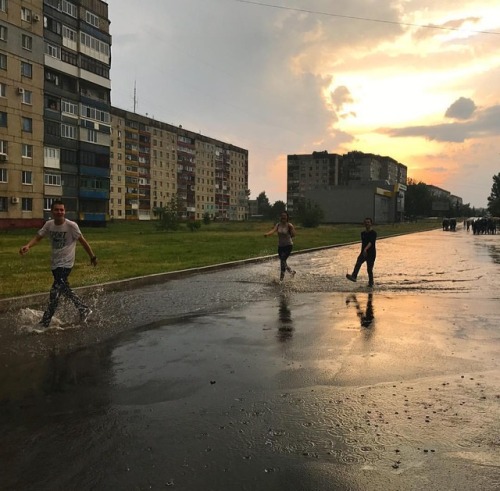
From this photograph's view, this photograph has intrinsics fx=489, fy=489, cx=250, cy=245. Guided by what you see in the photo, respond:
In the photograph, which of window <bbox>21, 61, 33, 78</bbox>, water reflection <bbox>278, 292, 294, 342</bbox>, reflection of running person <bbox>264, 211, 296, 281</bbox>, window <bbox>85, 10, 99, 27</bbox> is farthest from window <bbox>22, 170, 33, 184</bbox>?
water reflection <bbox>278, 292, 294, 342</bbox>

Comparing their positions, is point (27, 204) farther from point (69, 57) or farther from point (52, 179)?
point (69, 57)

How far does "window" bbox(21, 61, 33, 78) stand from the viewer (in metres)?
45.2

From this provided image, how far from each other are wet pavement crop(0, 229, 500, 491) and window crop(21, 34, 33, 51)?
44629mm

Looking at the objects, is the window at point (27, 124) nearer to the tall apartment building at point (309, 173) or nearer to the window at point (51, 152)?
the window at point (51, 152)

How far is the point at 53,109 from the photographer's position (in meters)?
49.5

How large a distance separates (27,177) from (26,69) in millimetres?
10013

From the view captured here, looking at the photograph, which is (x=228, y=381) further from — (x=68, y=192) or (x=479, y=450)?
(x=68, y=192)

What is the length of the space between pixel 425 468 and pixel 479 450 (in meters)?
0.53

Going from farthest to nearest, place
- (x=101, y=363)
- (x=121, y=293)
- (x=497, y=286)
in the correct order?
→ (x=497, y=286), (x=121, y=293), (x=101, y=363)

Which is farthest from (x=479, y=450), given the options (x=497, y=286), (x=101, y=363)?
(x=497, y=286)

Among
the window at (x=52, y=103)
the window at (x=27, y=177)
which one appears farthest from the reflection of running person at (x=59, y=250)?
the window at (x=52, y=103)

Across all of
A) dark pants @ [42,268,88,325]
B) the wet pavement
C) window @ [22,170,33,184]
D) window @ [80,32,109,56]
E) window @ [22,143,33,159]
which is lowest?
the wet pavement

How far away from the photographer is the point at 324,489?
2908 mm

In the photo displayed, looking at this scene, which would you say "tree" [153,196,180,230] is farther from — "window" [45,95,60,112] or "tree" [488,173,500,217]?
"tree" [488,173,500,217]
